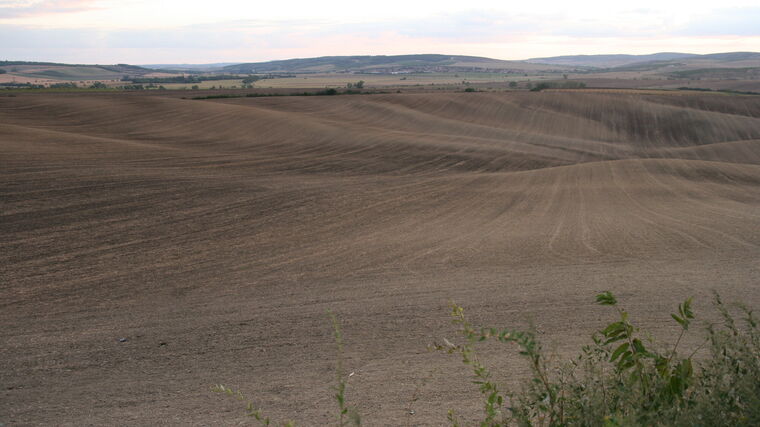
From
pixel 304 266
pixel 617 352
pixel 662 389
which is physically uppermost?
pixel 617 352

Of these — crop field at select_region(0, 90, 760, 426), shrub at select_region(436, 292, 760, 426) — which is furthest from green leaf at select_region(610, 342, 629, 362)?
crop field at select_region(0, 90, 760, 426)

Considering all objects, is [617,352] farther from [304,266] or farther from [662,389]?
[304,266]

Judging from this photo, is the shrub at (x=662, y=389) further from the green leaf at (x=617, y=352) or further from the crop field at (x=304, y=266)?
the crop field at (x=304, y=266)

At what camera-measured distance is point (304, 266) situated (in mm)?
14156

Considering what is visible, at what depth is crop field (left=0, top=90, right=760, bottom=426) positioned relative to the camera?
8055 mm

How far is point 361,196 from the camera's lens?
23.0 metres

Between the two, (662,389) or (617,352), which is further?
(662,389)

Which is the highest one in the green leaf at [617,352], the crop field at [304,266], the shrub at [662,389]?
the green leaf at [617,352]

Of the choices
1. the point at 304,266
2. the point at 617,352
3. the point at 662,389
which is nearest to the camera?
the point at 617,352

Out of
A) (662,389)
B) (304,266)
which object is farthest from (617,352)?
(304,266)

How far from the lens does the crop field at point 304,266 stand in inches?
317

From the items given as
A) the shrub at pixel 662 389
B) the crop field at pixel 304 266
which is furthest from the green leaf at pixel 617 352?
the crop field at pixel 304 266

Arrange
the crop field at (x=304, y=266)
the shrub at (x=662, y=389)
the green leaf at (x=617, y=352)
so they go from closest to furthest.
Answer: the shrub at (x=662, y=389) → the green leaf at (x=617, y=352) → the crop field at (x=304, y=266)

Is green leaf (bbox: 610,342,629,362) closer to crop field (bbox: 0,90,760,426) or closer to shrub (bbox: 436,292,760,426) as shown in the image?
shrub (bbox: 436,292,760,426)
